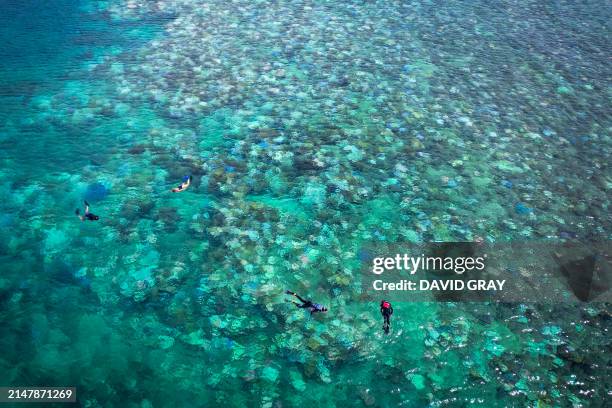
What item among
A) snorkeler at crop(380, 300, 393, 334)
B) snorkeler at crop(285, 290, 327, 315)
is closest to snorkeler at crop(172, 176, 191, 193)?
snorkeler at crop(285, 290, 327, 315)

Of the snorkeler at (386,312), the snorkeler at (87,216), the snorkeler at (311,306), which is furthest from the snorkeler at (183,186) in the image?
the snorkeler at (386,312)

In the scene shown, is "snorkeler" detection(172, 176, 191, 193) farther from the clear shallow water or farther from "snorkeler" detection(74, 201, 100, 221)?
"snorkeler" detection(74, 201, 100, 221)

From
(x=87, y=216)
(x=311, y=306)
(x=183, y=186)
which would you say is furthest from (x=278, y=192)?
(x=87, y=216)

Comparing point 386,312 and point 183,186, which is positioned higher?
point 183,186

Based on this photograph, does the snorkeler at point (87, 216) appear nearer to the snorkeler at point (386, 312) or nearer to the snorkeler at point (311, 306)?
the snorkeler at point (311, 306)

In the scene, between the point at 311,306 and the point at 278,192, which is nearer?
the point at 311,306

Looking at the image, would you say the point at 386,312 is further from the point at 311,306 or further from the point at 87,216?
the point at 87,216

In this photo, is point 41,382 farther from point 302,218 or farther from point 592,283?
point 592,283

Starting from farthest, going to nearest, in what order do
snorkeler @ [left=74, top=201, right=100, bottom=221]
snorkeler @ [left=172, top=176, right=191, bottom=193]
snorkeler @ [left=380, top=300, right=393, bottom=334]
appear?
snorkeler @ [left=172, top=176, right=191, bottom=193] → snorkeler @ [left=74, top=201, right=100, bottom=221] → snorkeler @ [left=380, top=300, right=393, bottom=334]

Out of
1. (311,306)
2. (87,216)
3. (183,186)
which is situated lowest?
(311,306)
